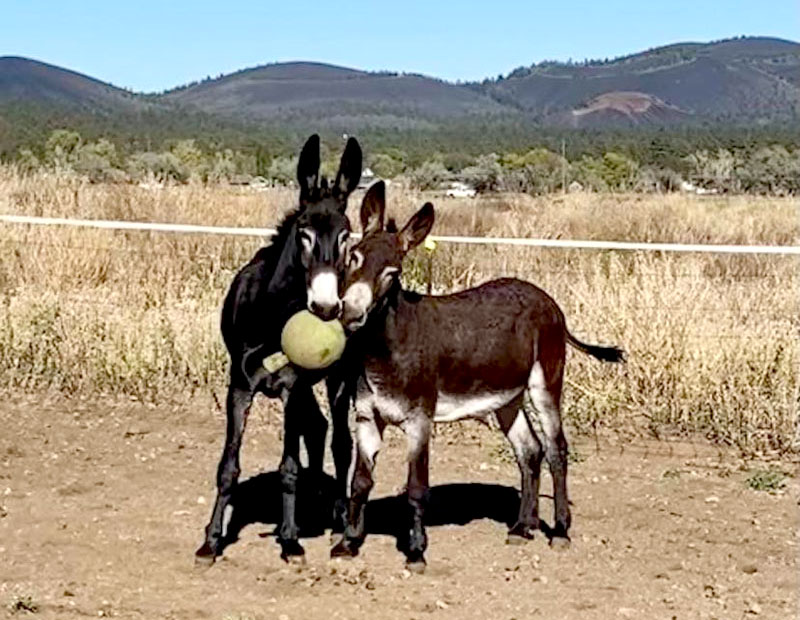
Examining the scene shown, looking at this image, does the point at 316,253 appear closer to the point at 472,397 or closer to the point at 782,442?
the point at 472,397

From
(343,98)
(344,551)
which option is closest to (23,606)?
(344,551)

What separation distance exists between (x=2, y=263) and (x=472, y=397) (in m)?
7.96

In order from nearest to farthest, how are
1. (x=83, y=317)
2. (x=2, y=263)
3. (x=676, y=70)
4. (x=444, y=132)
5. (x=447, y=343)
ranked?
(x=447, y=343) → (x=83, y=317) → (x=2, y=263) → (x=444, y=132) → (x=676, y=70)

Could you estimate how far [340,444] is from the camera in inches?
281

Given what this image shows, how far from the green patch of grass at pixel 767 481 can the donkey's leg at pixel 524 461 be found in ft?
5.32

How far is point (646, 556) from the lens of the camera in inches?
261

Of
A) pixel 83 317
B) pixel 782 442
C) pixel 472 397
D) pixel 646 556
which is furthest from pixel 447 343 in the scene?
pixel 83 317

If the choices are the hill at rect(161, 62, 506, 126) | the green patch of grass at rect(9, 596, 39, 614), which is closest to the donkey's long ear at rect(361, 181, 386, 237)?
the green patch of grass at rect(9, 596, 39, 614)

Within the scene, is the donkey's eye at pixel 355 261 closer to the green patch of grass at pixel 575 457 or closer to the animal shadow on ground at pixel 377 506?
the animal shadow on ground at pixel 377 506

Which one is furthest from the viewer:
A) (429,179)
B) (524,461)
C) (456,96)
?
(456,96)

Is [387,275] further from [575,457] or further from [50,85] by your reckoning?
[50,85]

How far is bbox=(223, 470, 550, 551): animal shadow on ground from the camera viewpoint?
23.6 feet

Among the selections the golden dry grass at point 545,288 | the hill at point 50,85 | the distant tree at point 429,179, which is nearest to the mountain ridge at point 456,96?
the hill at point 50,85

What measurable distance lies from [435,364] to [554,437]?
2.85ft
